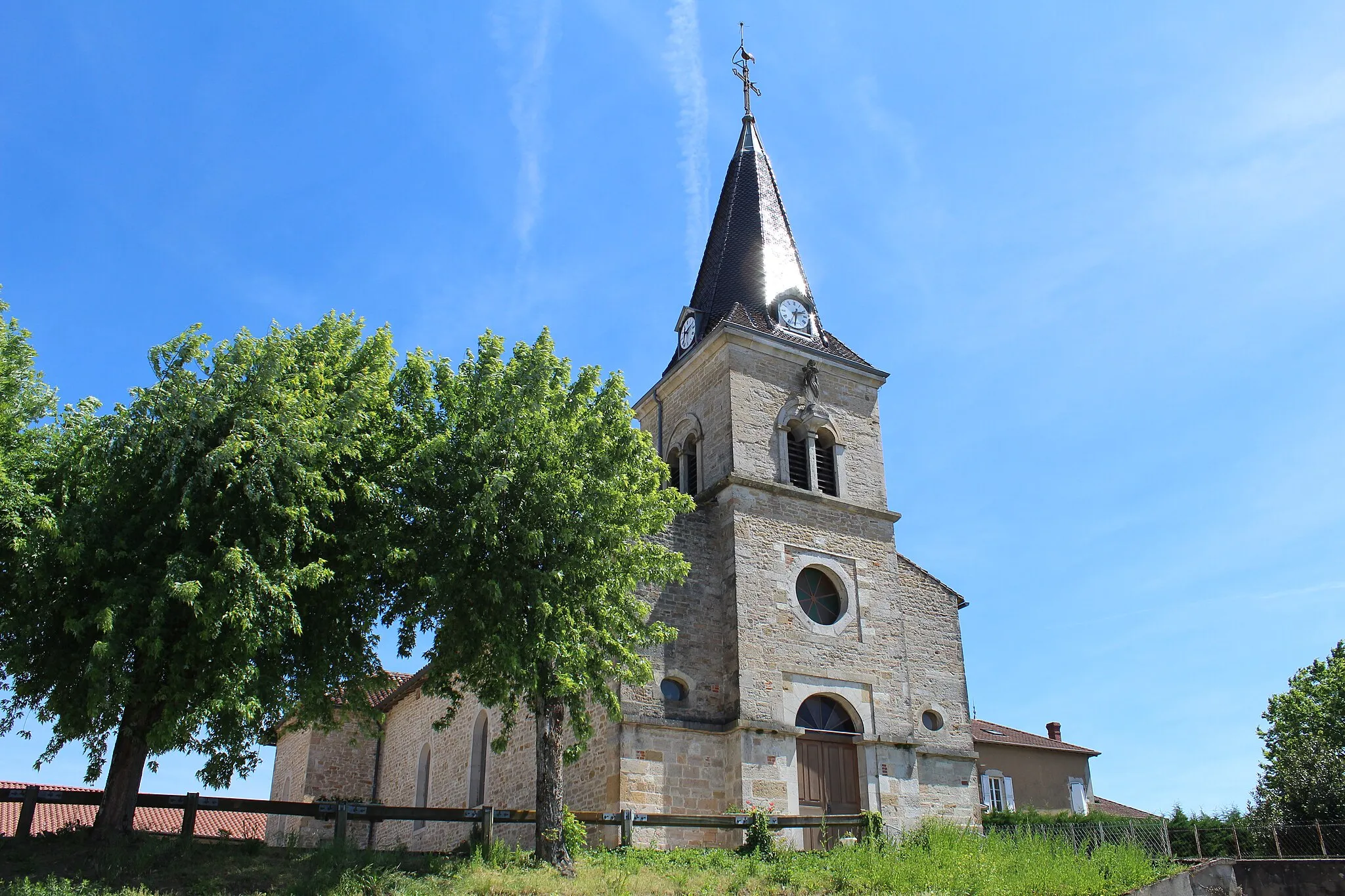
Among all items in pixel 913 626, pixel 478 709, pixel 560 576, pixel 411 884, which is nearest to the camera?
pixel 411 884

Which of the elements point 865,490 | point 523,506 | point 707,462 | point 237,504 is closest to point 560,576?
point 523,506

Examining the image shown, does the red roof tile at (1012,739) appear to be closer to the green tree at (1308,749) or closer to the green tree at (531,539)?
the green tree at (1308,749)

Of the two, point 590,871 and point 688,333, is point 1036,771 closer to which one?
point 688,333

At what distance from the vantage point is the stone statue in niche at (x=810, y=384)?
76.2ft

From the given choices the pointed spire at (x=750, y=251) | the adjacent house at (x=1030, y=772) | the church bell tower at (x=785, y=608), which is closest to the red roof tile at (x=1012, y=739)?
the adjacent house at (x=1030, y=772)

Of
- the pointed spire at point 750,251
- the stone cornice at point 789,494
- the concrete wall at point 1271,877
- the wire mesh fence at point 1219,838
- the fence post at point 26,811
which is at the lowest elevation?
the concrete wall at point 1271,877

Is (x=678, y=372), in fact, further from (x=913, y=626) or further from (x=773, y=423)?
(x=913, y=626)

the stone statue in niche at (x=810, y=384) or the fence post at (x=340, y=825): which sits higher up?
the stone statue in niche at (x=810, y=384)

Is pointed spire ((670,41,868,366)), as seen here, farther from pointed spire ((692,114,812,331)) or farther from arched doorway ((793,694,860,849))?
arched doorway ((793,694,860,849))

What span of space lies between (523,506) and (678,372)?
34.0ft

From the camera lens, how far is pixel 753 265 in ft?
84.7

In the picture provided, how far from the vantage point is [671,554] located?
54.6 ft

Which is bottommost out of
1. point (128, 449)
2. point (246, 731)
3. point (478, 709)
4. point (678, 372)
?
point (246, 731)

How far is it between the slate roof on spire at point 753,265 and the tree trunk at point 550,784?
10771 millimetres
